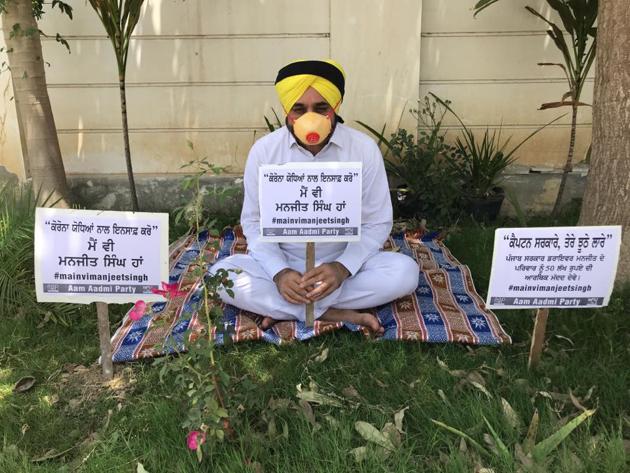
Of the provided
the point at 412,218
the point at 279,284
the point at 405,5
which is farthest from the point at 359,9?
the point at 279,284

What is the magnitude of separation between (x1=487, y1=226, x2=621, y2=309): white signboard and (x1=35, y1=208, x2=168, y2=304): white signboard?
118cm

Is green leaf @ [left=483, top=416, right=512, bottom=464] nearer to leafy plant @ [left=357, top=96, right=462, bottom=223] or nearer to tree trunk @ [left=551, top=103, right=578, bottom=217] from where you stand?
leafy plant @ [left=357, top=96, right=462, bottom=223]

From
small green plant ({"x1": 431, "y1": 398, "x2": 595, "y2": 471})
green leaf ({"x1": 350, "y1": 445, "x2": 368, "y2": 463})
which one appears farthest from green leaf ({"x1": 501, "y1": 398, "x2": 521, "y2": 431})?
green leaf ({"x1": 350, "y1": 445, "x2": 368, "y2": 463})

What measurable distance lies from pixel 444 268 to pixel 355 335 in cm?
99

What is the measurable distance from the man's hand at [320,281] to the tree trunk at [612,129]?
1.30 meters

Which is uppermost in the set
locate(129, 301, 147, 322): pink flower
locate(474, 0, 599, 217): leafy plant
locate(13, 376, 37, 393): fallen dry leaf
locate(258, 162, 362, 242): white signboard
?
locate(474, 0, 599, 217): leafy plant

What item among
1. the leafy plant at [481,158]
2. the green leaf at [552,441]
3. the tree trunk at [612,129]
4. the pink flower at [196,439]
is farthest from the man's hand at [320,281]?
the leafy plant at [481,158]

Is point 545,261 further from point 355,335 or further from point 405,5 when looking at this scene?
point 405,5

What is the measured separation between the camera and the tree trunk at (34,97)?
2941mm

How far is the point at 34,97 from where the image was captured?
3113 mm

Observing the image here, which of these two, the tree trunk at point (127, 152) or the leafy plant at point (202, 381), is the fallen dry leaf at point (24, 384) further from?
the tree trunk at point (127, 152)

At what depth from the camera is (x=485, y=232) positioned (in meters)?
3.63

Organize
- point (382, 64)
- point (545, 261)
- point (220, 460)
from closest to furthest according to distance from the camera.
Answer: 1. point (220, 460)
2. point (545, 261)
3. point (382, 64)

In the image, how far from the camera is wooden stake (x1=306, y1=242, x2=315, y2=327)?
2.23m
